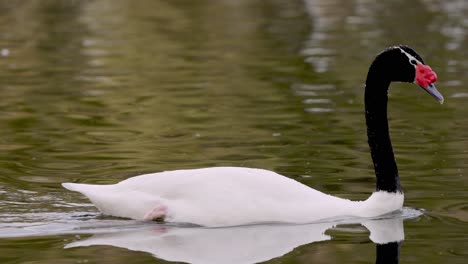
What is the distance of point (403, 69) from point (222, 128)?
5866 mm

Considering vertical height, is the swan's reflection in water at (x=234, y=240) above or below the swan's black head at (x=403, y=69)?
below

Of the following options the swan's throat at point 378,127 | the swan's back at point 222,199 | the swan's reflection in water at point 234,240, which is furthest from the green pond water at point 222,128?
the swan's throat at point 378,127

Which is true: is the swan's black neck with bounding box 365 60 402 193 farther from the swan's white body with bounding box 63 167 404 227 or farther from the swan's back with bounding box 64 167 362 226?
the swan's back with bounding box 64 167 362 226

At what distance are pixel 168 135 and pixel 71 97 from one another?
4521mm

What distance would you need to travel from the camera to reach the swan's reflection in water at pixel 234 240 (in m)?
9.16

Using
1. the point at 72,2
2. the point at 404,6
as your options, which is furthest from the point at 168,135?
the point at 72,2

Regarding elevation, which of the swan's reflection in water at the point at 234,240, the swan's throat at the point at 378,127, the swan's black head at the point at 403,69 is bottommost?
the swan's reflection in water at the point at 234,240

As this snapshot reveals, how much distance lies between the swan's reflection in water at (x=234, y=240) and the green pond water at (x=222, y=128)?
2 cm

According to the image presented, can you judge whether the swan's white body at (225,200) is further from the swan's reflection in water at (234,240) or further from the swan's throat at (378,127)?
the swan's throat at (378,127)

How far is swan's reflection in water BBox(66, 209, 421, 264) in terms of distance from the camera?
9.16m

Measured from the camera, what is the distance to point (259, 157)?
1404 cm

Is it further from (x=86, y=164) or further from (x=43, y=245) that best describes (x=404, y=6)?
(x=43, y=245)

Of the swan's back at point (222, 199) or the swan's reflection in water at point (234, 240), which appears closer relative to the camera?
the swan's reflection in water at point (234, 240)

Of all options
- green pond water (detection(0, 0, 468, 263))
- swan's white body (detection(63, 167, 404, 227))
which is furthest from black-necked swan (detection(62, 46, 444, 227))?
green pond water (detection(0, 0, 468, 263))
